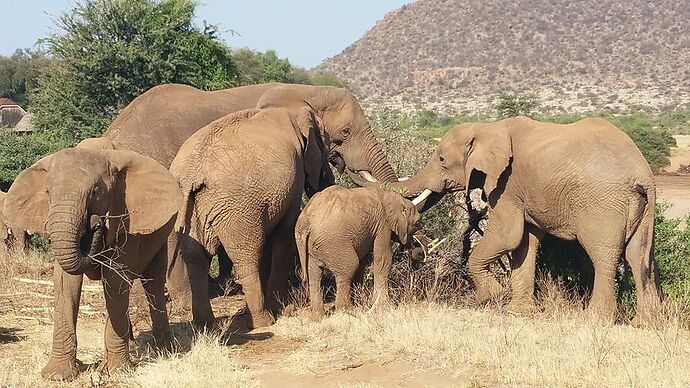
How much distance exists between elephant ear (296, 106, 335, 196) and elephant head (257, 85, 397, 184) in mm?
604

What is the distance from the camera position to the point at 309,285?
9.66 metres

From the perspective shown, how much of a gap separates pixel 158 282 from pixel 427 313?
8.88 ft

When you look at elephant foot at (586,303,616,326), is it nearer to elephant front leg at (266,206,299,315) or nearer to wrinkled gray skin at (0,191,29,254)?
elephant front leg at (266,206,299,315)

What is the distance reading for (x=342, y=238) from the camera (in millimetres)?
9516

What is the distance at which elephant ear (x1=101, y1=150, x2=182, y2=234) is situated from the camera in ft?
23.4

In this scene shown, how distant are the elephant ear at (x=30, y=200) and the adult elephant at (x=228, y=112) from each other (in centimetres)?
414

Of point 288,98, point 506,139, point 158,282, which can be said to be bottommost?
point 158,282

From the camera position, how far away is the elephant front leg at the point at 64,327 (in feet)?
23.5

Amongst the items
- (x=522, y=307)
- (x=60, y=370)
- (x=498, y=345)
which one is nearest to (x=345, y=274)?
(x=522, y=307)

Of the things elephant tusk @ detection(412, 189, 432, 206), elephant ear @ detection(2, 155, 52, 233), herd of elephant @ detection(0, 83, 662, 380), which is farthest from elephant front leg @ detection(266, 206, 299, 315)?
elephant ear @ detection(2, 155, 52, 233)

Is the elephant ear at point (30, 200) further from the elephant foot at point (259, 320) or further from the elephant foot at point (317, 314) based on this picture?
the elephant foot at point (317, 314)

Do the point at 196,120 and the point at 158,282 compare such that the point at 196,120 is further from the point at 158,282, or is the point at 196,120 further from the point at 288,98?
the point at 158,282

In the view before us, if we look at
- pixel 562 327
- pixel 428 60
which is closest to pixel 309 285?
pixel 562 327

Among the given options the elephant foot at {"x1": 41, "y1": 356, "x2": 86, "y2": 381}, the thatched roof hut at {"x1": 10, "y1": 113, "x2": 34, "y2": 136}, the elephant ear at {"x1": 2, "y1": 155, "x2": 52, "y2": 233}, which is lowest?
the elephant foot at {"x1": 41, "y1": 356, "x2": 86, "y2": 381}
